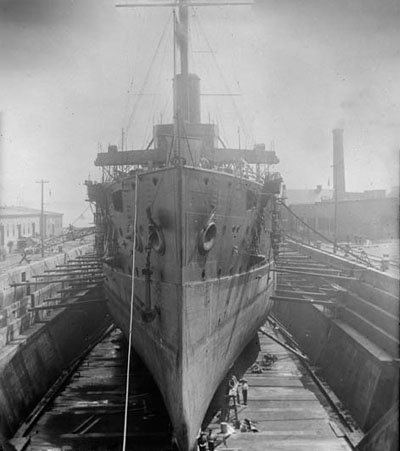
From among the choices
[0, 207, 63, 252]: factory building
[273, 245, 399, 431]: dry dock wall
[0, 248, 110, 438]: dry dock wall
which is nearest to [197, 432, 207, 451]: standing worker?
[273, 245, 399, 431]: dry dock wall

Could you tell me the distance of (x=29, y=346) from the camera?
10961 mm

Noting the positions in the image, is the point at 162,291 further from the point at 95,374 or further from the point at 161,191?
the point at 95,374

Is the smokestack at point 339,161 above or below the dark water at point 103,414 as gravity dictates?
above

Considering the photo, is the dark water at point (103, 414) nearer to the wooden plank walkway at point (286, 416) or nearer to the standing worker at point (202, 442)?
the standing worker at point (202, 442)

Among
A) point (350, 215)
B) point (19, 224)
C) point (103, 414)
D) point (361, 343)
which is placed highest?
point (350, 215)

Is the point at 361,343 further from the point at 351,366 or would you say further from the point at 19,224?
the point at 19,224

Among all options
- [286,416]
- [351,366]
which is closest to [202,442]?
[286,416]

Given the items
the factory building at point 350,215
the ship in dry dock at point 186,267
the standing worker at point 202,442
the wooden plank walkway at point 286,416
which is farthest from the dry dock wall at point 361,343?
the factory building at point 350,215

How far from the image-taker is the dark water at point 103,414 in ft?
26.8

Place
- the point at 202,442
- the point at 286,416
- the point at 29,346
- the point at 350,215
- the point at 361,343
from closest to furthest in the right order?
the point at 202,442
the point at 286,416
the point at 361,343
the point at 29,346
the point at 350,215

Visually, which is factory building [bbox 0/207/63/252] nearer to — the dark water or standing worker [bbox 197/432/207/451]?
the dark water

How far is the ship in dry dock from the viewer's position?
7473mm

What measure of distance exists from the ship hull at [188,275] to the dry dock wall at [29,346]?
8.76 feet

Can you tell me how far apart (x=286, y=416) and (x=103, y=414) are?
3840 mm
